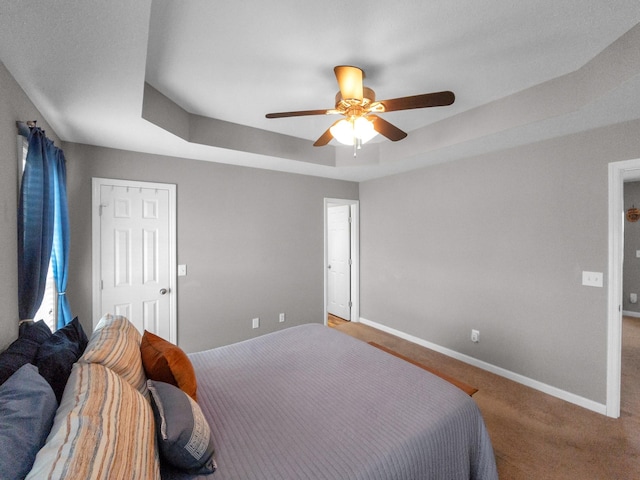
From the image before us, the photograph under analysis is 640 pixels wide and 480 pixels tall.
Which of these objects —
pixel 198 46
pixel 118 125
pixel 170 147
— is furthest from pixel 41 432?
pixel 170 147

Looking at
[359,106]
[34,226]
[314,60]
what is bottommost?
[34,226]

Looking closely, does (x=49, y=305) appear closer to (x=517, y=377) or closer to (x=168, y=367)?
(x=168, y=367)

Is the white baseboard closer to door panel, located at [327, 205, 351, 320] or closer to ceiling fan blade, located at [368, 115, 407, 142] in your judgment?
door panel, located at [327, 205, 351, 320]

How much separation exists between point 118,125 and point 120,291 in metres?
1.64

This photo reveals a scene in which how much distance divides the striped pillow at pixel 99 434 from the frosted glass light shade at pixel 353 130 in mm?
1875

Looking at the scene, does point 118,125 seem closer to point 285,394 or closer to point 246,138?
point 246,138

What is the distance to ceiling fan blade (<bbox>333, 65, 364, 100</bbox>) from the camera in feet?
5.17

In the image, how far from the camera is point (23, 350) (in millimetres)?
1250

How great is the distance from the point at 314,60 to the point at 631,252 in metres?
6.34

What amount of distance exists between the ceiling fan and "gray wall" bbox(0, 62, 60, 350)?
1360 millimetres

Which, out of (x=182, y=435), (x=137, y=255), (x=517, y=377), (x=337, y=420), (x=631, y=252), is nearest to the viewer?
(x=182, y=435)

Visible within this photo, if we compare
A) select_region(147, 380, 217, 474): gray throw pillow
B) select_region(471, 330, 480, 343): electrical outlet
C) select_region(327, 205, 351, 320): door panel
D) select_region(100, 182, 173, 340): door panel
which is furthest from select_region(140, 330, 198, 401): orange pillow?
select_region(327, 205, 351, 320): door panel

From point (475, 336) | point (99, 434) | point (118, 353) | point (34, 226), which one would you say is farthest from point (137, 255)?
point (475, 336)

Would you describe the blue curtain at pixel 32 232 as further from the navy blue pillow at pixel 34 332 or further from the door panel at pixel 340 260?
the door panel at pixel 340 260
